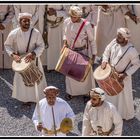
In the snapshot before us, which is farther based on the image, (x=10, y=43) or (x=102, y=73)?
(x=10, y=43)

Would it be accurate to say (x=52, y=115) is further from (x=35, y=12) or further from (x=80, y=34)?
(x=35, y=12)

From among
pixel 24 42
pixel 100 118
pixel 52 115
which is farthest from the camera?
pixel 24 42

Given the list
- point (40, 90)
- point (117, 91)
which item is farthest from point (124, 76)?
point (40, 90)

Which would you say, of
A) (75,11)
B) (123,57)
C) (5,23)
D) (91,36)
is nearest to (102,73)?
(123,57)

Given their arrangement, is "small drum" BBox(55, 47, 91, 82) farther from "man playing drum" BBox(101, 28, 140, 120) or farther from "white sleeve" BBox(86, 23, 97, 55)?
"man playing drum" BBox(101, 28, 140, 120)

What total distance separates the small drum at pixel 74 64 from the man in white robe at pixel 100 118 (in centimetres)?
150

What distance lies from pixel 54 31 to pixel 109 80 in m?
2.61

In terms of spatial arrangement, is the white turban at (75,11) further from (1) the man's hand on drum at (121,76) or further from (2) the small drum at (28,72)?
(1) the man's hand on drum at (121,76)

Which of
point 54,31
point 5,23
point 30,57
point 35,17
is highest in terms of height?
point 35,17

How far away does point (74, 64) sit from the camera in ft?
35.0

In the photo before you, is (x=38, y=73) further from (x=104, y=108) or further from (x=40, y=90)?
(x=104, y=108)

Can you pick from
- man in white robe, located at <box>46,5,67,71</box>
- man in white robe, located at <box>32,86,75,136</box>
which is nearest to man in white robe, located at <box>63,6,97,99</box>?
man in white robe, located at <box>46,5,67,71</box>

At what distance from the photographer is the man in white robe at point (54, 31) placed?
12.1 m

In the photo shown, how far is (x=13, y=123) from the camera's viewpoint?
35.3 ft
